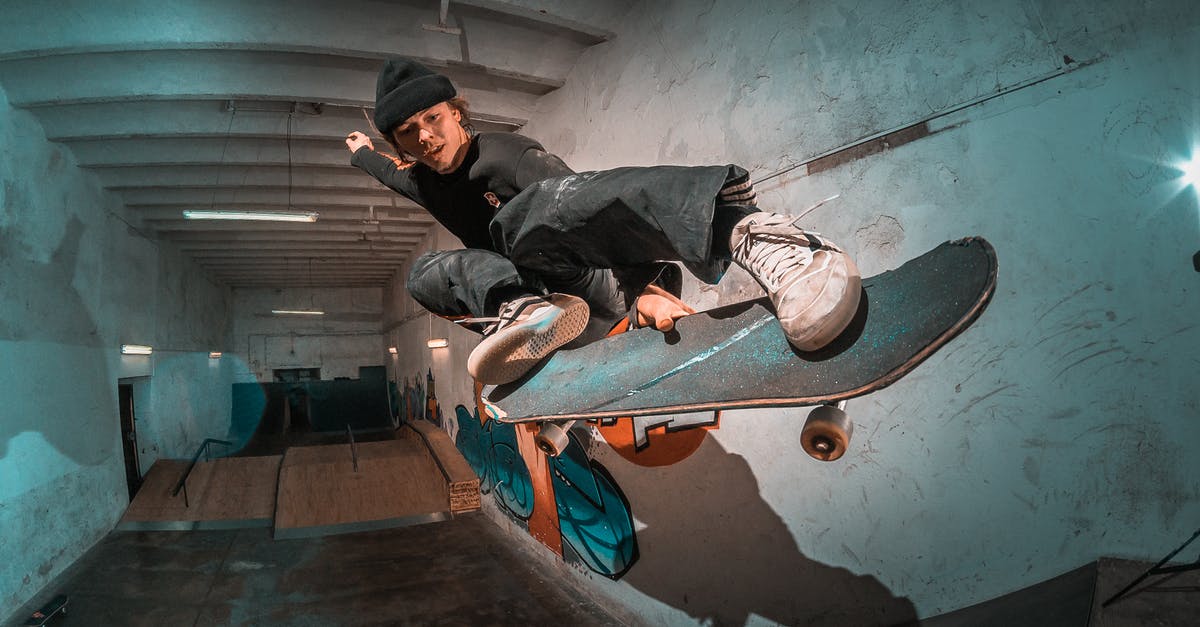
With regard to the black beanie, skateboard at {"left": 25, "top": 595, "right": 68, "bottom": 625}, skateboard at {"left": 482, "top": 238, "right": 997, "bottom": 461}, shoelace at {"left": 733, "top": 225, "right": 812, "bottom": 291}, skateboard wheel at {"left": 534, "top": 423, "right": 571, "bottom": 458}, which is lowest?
skateboard at {"left": 25, "top": 595, "right": 68, "bottom": 625}

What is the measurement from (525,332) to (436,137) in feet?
2.82

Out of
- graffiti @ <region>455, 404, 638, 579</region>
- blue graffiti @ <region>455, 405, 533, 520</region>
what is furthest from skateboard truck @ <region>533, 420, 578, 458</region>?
blue graffiti @ <region>455, 405, 533, 520</region>

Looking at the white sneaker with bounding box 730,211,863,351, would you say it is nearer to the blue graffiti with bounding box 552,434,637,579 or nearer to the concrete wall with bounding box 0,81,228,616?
the blue graffiti with bounding box 552,434,637,579

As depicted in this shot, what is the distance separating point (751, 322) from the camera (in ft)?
4.99

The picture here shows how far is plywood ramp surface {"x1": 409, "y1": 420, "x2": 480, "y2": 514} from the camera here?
24.2 ft

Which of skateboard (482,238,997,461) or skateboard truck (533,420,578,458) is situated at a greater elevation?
skateboard (482,238,997,461)

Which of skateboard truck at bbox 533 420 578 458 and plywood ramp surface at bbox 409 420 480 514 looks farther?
plywood ramp surface at bbox 409 420 480 514

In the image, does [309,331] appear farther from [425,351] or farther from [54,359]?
[54,359]

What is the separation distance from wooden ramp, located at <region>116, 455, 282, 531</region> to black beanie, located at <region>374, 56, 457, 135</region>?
755 cm

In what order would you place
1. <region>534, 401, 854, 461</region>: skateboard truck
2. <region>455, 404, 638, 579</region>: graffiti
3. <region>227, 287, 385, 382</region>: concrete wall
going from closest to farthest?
<region>534, 401, 854, 461</region>: skateboard truck → <region>455, 404, 638, 579</region>: graffiti → <region>227, 287, 385, 382</region>: concrete wall

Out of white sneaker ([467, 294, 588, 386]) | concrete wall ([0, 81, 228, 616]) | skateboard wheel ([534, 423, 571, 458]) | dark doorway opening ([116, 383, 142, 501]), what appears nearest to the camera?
white sneaker ([467, 294, 588, 386])

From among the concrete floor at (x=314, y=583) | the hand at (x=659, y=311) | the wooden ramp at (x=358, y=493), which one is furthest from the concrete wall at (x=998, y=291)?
the wooden ramp at (x=358, y=493)

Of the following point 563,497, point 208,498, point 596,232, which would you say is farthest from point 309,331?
point 596,232

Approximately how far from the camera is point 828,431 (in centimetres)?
130
